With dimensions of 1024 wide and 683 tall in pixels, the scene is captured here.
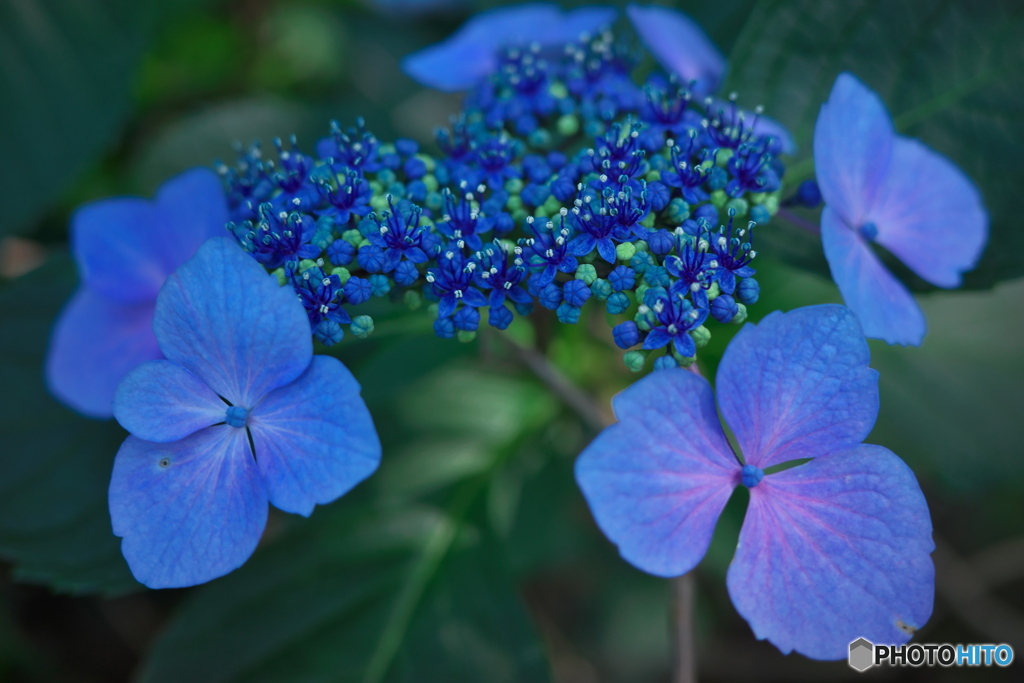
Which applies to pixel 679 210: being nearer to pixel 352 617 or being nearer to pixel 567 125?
pixel 567 125

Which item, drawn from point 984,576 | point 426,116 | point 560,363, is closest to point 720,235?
point 560,363

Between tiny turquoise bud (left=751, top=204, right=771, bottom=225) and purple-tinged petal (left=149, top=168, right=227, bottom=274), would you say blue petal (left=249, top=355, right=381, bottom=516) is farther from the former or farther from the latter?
tiny turquoise bud (left=751, top=204, right=771, bottom=225)

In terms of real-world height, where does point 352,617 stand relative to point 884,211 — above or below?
below

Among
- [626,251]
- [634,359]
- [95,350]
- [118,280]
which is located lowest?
[95,350]

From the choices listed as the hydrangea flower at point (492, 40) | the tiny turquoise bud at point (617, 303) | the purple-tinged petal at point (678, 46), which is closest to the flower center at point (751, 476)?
the tiny turquoise bud at point (617, 303)

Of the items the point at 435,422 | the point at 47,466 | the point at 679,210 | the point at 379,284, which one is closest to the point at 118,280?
the point at 47,466
